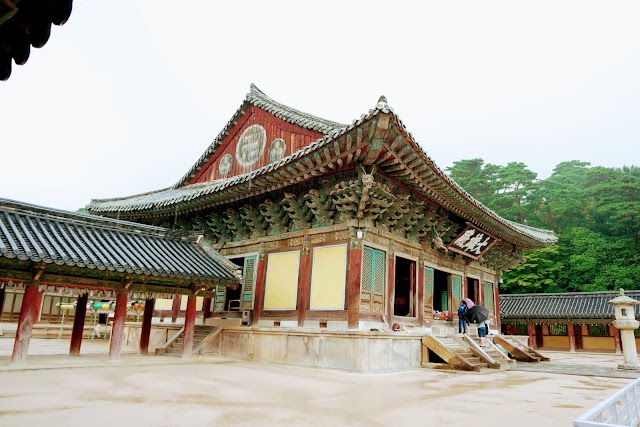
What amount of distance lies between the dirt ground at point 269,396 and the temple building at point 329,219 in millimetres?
2698

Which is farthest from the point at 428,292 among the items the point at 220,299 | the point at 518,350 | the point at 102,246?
the point at 102,246

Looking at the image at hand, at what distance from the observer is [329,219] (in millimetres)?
12773

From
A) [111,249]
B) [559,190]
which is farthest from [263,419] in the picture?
[559,190]

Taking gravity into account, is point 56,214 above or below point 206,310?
above

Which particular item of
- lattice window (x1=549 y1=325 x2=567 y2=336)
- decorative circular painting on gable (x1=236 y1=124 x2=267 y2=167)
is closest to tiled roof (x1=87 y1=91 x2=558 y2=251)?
decorative circular painting on gable (x1=236 y1=124 x2=267 y2=167)

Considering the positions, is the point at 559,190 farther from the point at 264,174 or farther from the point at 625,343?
the point at 264,174

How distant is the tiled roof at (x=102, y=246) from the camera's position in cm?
941

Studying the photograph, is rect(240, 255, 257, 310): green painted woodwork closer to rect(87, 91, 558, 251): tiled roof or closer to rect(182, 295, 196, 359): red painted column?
rect(182, 295, 196, 359): red painted column

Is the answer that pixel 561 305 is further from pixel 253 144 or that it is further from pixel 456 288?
pixel 253 144

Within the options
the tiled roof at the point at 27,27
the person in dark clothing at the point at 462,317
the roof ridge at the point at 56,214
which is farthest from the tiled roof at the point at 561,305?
the tiled roof at the point at 27,27

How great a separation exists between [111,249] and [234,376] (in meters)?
4.87

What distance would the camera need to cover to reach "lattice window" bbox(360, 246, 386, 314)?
12.0 metres

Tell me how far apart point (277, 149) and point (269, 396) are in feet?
34.5

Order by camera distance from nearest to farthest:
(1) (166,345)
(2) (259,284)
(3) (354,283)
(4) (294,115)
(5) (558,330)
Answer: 1. (3) (354,283)
2. (1) (166,345)
3. (2) (259,284)
4. (4) (294,115)
5. (5) (558,330)
